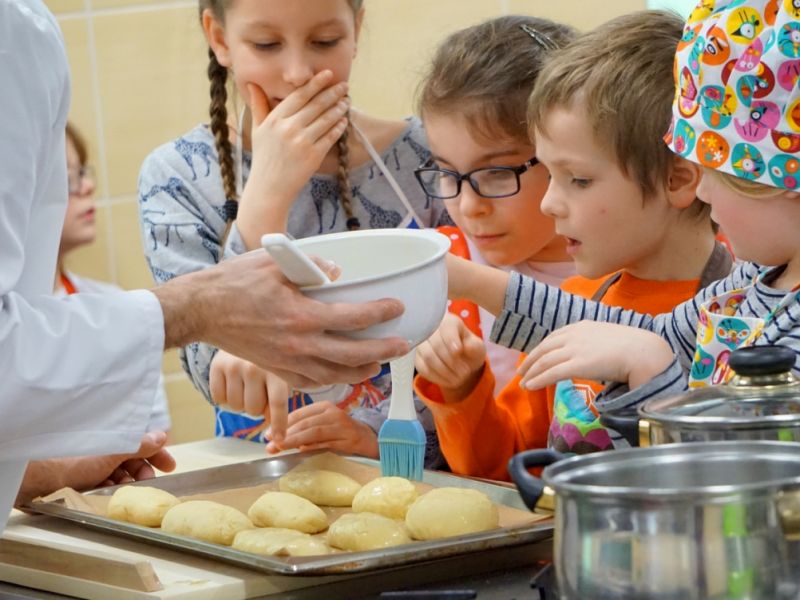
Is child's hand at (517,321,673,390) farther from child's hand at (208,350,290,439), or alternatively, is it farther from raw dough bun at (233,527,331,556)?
child's hand at (208,350,290,439)

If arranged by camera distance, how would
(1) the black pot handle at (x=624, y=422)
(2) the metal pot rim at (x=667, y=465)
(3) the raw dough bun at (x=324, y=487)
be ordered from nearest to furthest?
(2) the metal pot rim at (x=667, y=465) < (1) the black pot handle at (x=624, y=422) < (3) the raw dough bun at (x=324, y=487)

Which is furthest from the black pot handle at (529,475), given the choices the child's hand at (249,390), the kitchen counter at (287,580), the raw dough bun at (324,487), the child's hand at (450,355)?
the child's hand at (249,390)

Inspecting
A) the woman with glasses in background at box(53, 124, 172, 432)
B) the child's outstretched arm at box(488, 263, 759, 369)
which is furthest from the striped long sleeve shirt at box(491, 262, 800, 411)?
the woman with glasses in background at box(53, 124, 172, 432)

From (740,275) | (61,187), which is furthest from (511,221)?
(61,187)

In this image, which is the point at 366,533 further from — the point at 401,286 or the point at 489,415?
the point at 489,415

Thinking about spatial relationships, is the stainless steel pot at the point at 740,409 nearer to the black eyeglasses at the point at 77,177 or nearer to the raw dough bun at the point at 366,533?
the raw dough bun at the point at 366,533

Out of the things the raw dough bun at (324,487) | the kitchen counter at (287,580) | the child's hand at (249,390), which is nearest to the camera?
the kitchen counter at (287,580)

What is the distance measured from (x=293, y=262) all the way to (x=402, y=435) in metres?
0.43

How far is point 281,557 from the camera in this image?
114cm

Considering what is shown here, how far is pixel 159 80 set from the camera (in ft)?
11.3

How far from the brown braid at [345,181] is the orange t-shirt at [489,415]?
0.44 meters

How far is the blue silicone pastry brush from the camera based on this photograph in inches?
58.2

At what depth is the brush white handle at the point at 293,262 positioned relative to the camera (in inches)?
42.0

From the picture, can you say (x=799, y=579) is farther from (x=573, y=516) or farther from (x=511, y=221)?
(x=511, y=221)
